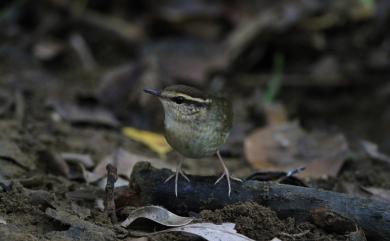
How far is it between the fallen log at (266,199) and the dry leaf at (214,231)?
28 centimetres

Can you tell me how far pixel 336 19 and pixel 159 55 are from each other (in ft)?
7.45

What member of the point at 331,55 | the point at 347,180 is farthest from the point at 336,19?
the point at 347,180

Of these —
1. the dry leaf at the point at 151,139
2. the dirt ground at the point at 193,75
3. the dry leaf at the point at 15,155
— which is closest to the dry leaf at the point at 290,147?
the dirt ground at the point at 193,75

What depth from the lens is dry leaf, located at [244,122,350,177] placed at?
6164 millimetres

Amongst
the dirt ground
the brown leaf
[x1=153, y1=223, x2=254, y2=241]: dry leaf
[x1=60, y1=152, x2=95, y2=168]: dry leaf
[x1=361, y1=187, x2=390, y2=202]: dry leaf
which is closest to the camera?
[x1=153, y1=223, x2=254, y2=241]: dry leaf

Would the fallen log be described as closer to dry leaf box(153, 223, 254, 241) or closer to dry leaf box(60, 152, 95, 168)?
dry leaf box(153, 223, 254, 241)

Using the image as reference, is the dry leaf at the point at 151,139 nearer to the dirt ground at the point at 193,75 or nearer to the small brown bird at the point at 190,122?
the dirt ground at the point at 193,75

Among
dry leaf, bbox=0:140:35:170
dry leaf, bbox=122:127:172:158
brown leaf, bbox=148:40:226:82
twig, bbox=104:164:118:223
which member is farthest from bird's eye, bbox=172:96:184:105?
brown leaf, bbox=148:40:226:82

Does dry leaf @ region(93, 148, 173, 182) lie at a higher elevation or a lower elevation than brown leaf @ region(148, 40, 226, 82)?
lower

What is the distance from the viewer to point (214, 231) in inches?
148

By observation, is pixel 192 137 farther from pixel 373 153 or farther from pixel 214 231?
pixel 373 153

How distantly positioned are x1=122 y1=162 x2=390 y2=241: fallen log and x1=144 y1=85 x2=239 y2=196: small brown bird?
5.3 inches

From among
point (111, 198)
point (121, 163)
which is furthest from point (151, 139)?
point (111, 198)

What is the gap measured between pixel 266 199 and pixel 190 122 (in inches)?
27.4
